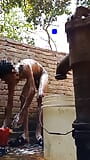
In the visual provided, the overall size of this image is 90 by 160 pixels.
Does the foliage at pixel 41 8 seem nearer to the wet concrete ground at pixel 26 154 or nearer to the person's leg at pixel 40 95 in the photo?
the person's leg at pixel 40 95

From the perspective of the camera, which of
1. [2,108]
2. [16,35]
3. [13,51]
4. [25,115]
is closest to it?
[25,115]

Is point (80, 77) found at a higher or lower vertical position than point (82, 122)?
higher

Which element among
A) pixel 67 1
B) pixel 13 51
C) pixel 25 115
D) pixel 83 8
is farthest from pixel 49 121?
pixel 67 1

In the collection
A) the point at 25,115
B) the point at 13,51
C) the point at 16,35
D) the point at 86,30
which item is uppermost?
the point at 16,35

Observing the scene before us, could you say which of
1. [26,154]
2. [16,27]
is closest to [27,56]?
[26,154]

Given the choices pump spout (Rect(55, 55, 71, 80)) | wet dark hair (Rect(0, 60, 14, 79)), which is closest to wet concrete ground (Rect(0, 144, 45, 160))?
wet dark hair (Rect(0, 60, 14, 79))

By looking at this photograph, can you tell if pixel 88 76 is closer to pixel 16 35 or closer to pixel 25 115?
pixel 25 115

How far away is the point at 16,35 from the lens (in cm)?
1672

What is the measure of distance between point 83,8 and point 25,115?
2690 mm

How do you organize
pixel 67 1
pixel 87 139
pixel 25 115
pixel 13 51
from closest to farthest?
pixel 87 139 < pixel 25 115 < pixel 13 51 < pixel 67 1

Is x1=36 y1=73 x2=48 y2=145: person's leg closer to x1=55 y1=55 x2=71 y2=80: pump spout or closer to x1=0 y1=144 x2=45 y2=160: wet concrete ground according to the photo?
x1=0 y1=144 x2=45 y2=160: wet concrete ground

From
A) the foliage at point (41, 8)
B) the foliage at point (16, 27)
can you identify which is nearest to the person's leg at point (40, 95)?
the foliage at point (41, 8)

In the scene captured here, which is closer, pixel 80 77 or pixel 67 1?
pixel 80 77

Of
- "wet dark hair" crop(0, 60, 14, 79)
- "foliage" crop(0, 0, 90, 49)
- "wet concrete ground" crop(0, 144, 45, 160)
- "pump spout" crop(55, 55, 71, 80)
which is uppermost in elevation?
"foliage" crop(0, 0, 90, 49)
